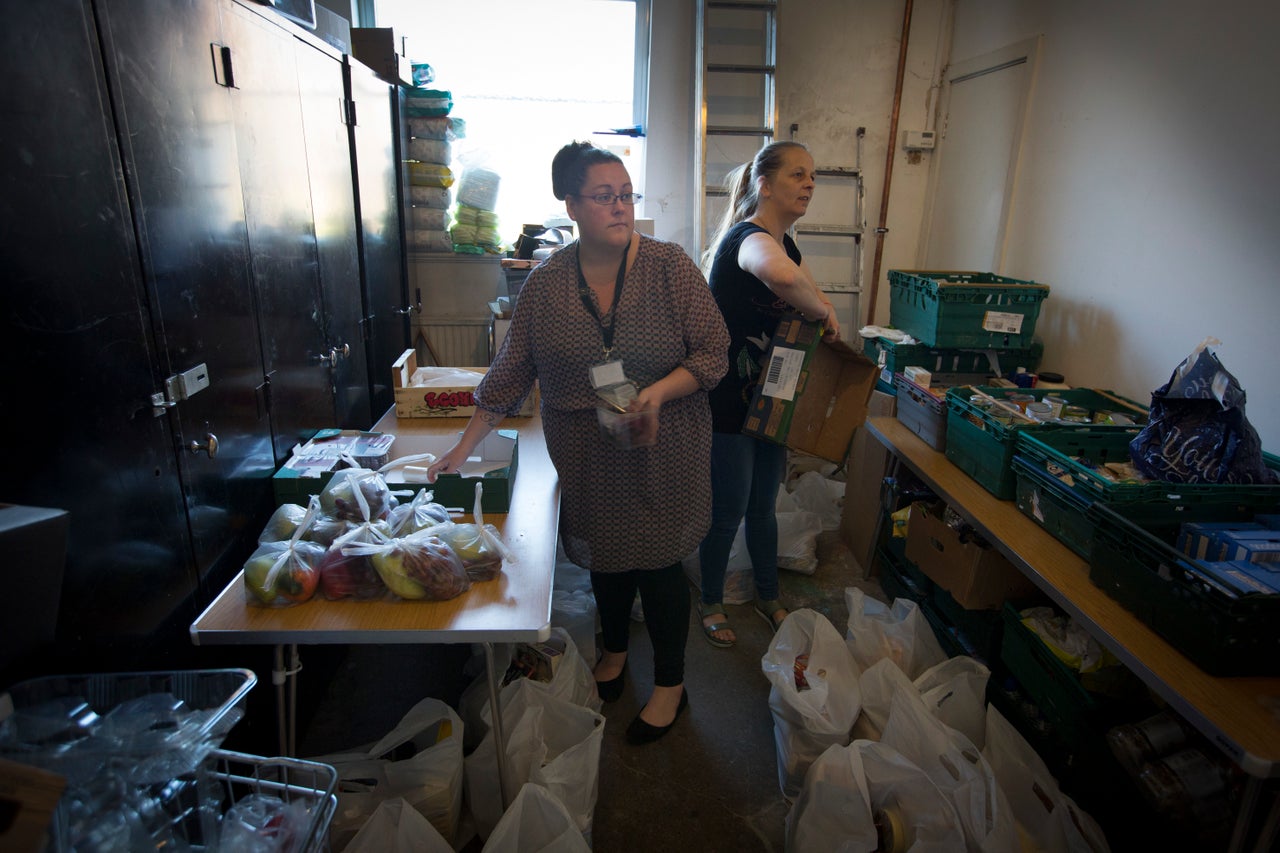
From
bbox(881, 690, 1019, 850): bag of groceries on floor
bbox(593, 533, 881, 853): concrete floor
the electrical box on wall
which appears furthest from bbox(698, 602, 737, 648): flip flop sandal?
the electrical box on wall

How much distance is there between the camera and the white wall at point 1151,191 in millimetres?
1882

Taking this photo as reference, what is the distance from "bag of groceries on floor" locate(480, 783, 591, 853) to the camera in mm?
1262

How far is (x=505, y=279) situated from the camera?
3.46m

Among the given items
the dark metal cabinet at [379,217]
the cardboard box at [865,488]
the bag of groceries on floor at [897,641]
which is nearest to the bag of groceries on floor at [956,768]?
the bag of groceries on floor at [897,641]

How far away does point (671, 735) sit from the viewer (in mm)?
1948

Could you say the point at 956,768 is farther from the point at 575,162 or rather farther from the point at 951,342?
the point at 951,342

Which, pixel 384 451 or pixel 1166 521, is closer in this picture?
pixel 1166 521

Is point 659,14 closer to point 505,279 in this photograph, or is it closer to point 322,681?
point 505,279

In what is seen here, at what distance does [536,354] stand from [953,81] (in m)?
3.01

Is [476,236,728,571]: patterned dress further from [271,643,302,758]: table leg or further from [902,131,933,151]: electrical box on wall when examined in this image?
[902,131,933,151]: electrical box on wall

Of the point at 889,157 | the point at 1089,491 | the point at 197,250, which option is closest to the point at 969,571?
the point at 1089,491

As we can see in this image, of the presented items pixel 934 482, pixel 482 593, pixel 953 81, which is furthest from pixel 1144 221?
pixel 482 593

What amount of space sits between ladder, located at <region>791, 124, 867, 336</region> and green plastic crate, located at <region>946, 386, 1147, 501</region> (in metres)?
1.46

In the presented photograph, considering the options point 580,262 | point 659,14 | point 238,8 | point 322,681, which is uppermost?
point 659,14
